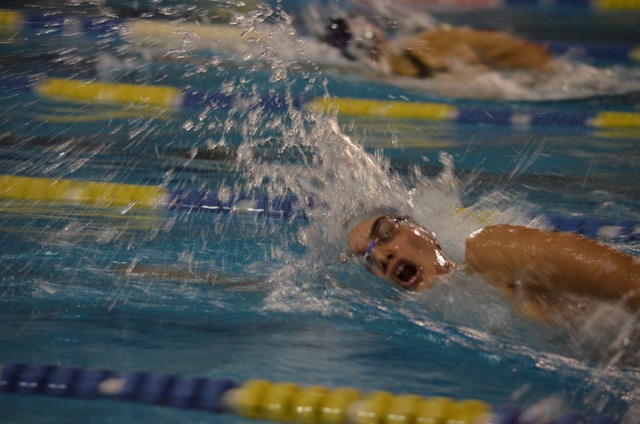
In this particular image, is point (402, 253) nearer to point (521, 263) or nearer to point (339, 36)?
point (521, 263)

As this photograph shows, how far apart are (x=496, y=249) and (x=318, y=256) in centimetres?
69

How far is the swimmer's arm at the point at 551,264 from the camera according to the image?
5.77 ft

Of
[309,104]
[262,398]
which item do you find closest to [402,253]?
[262,398]

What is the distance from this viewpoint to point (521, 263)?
188 cm

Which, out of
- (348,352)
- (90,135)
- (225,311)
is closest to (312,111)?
(90,135)

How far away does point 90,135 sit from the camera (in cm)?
356

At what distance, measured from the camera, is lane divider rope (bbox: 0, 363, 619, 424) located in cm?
171

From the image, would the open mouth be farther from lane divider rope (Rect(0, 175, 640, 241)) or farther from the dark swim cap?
the dark swim cap

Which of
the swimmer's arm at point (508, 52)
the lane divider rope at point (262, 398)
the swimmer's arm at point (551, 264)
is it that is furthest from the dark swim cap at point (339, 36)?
the lane divider rope at point (262, 398)

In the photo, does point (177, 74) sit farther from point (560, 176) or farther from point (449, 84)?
point (560, 176)

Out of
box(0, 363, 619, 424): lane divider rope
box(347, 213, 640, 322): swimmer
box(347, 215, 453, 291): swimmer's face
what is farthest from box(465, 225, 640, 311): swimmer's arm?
box(0, 363, 619, 424): lane divider rope

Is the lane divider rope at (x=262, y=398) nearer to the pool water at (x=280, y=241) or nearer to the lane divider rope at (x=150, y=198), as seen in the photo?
the pool water at (x=280, y=241)

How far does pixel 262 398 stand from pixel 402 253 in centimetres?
60

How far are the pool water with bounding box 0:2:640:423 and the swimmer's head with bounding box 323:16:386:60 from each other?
27cm
